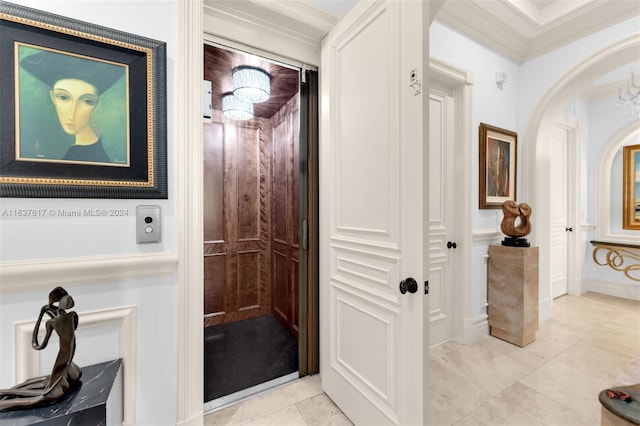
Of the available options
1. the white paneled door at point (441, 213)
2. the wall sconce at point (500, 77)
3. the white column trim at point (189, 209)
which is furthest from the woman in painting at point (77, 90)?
the wall sconce at point (500, 77)

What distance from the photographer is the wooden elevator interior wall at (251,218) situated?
8.91 ft

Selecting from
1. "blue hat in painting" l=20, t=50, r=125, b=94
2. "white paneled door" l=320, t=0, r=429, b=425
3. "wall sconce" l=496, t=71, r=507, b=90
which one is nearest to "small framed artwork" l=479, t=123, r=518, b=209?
"wall sconce" l=496, t=71, r=507, b=90

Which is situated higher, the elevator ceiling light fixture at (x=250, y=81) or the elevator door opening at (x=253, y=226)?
the elevator ceiling light fixture at (x=250, y=81)

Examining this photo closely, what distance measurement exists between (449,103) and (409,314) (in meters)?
2.12

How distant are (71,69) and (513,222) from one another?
3.25 metres

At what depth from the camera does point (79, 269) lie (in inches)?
43.1

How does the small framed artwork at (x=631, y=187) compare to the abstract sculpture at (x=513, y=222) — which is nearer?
the abstract sculpture at (x=513, y=222)

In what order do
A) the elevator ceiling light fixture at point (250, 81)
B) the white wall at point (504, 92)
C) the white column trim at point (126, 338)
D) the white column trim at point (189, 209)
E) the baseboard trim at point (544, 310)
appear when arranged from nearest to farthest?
the white column trim at point (126, 338), the white column trim at point (189, 209), the elevator ceiling light fixture at point (250, 81), the white wall at point (504, 92), the baseboard trim at point (544, 310)

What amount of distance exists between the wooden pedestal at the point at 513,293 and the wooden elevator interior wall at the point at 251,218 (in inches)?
77.4

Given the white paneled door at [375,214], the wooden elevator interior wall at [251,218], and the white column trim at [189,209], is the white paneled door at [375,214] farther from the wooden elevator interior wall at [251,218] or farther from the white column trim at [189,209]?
the wooden elevator interior wall at [251,218]

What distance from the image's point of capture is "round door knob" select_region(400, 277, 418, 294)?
1095 mm

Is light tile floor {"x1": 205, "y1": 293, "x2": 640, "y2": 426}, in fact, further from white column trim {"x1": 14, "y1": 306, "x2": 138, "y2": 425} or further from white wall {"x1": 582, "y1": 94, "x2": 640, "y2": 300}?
white wall {"x1": 582, "y1": 94, "x2": 640, "y2": 300}

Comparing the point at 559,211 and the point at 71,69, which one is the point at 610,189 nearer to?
the point at 559,211

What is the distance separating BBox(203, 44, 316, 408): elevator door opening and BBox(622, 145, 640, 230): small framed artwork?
15.3ft
